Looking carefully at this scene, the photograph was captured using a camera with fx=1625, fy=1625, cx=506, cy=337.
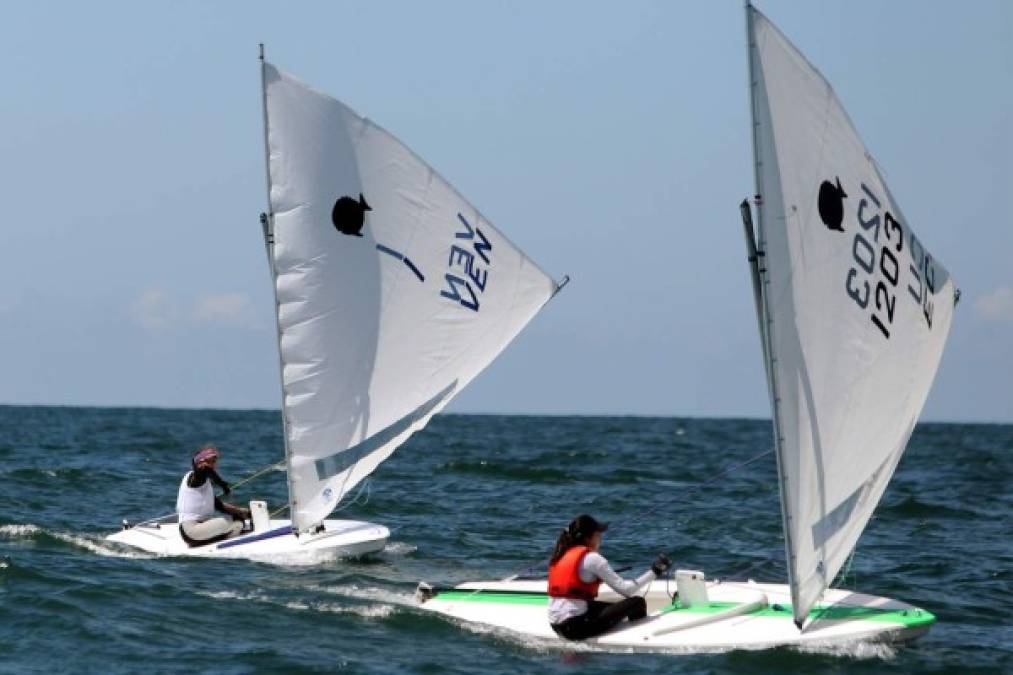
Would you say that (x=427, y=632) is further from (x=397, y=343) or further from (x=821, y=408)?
(x=397, y=343)

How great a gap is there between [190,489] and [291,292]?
2.68m

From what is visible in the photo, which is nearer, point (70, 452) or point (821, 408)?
point (821, 408)

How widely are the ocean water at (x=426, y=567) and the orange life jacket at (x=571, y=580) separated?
0.52 m

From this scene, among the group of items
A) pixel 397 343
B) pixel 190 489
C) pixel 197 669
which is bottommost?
pixel 197 669

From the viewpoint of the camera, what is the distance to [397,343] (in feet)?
65.0

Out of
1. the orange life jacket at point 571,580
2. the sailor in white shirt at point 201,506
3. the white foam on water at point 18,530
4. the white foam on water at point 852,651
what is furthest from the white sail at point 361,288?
the white foam on water at point 852,651

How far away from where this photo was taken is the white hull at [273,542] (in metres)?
19.0

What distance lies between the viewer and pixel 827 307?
13.2m

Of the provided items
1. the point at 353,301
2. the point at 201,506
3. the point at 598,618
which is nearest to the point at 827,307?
the point at 598,618

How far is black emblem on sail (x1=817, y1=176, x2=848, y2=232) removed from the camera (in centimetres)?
1302

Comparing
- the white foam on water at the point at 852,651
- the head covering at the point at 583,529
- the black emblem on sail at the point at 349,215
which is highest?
the black emblem on sail at the point at 349,215

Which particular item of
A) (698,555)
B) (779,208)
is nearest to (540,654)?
(779,208)

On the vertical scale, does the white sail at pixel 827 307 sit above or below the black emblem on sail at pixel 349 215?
below

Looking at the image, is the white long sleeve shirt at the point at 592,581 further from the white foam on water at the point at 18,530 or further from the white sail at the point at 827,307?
the white foam on water at the point at 18,530
